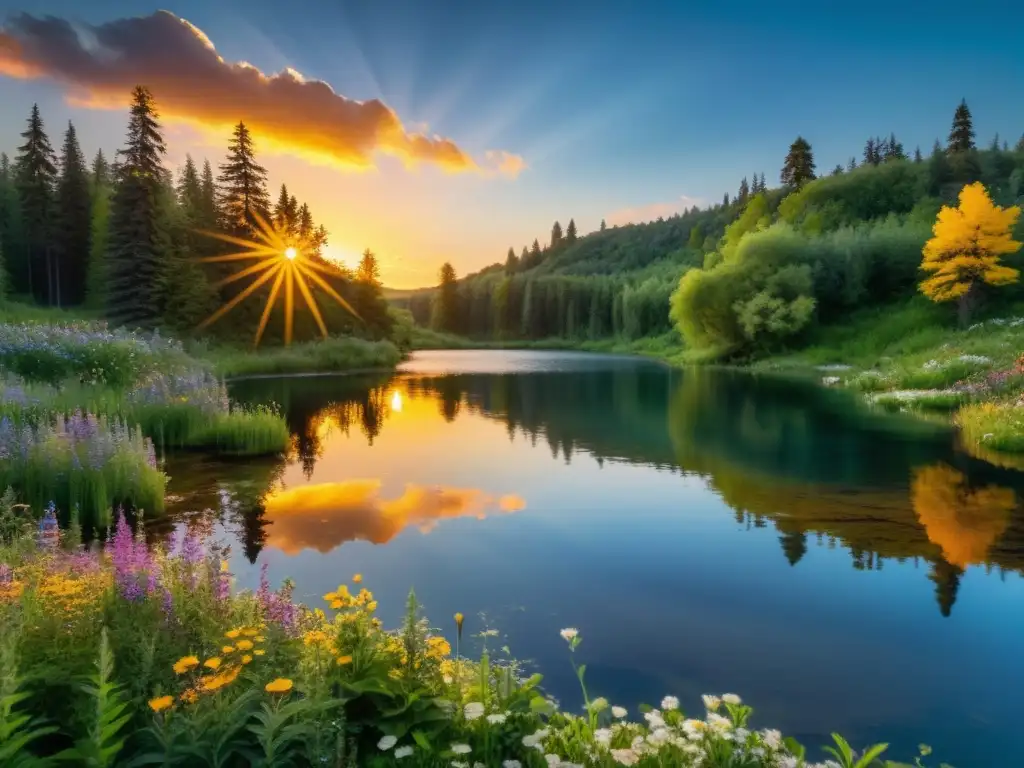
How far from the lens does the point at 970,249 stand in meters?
48.4

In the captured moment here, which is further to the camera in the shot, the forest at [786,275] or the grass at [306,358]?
the forest at [786,275]

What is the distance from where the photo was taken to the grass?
4269 cm

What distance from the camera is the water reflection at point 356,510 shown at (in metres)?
10.7

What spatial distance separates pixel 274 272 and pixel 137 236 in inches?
429

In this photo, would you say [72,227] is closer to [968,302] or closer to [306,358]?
[306,358]

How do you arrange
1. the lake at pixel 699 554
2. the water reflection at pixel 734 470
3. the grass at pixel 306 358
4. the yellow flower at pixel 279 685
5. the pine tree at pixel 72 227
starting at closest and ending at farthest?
the yellow flower at pixel 279 685
the lake at pixel 699 554
the water reflection at pixel 734 470
the grass at pixel 306 358
the pine tree at pixel 72 227

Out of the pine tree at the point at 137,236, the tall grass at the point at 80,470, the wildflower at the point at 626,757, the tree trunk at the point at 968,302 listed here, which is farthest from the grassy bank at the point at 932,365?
the pine tree at the point at 137,236

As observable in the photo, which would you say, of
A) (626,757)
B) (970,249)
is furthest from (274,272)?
(626,757)

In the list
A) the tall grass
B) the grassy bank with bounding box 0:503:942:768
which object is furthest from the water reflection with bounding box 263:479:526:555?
the grassy bank with bounding box 0:503:942:768

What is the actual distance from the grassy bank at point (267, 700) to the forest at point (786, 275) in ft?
176

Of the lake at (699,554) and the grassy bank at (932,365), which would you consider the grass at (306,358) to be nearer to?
the lake at (699,554)

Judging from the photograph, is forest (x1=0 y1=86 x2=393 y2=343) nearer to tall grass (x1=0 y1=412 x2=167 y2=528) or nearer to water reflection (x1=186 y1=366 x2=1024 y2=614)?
water reflection (x1=186 y1=366 x2=1024 y2=614)

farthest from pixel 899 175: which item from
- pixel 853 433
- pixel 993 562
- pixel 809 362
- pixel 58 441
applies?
pixel 58 441

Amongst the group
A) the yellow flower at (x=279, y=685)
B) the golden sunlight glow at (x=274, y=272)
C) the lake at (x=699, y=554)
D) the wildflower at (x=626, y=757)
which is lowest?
the lake at (x=699, y=554)
